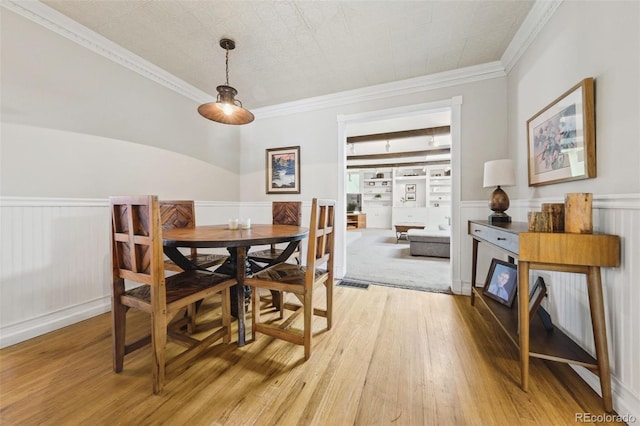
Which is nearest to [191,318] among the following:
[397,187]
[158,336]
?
[158,336]

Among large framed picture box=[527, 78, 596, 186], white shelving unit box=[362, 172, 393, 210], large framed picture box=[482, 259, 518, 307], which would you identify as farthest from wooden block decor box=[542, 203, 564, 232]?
white shelving unit box=[362, 172, 393, 210]

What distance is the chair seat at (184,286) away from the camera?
4.15ft

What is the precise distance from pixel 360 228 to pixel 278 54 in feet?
26.2

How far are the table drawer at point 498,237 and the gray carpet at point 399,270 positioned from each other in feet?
3.47

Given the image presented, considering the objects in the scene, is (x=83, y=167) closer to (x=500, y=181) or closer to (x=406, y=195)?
(x=500, y=181)

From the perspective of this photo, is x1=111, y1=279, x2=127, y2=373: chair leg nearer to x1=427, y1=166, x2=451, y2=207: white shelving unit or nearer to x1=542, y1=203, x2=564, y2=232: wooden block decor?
x1=542, y1=203, x2=564, y2=232: wooden block decor

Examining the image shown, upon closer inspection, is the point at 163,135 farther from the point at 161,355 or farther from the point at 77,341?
the point at 161,355

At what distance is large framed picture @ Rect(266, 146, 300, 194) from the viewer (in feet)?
11.4

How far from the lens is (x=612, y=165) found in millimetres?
1174

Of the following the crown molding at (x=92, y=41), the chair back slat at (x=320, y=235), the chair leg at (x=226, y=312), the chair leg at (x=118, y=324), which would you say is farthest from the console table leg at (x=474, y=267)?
the crown molding at (x=92, y=41)

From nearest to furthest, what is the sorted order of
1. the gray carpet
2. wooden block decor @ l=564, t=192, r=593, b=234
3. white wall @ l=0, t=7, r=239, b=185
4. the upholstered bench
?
wooden block decor @ l=564, t=192, r=593, b=234
white wall @ l=0, t=7, r=239, b=185
the gray carpet
the upholstered bench

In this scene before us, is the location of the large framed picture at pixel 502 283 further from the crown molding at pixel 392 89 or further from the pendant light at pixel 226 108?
the pendant light at pixel 226 108

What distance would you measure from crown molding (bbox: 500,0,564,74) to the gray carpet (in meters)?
2.48

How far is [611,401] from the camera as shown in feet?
3.57
